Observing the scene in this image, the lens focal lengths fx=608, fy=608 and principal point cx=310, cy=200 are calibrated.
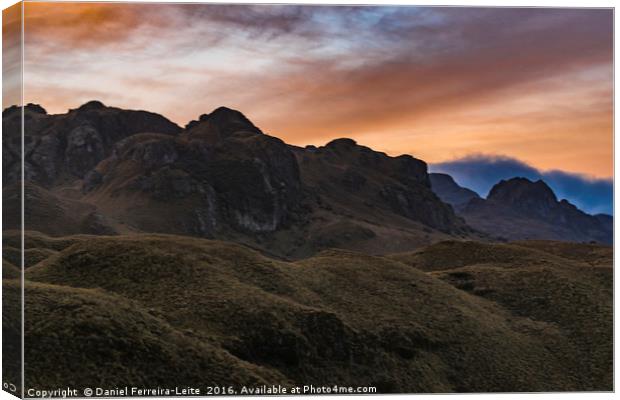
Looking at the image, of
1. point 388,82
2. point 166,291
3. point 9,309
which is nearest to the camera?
point 9,309

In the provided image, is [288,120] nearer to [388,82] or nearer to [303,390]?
[388,82]

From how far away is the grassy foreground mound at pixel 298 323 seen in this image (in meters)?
31.6

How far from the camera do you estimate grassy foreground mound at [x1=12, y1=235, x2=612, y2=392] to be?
31578 mm

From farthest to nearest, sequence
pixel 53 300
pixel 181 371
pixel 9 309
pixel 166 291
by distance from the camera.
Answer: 1. pixel 166 291
2. pixel 53 300
3. pixel 181 371
4. pixel 9 309

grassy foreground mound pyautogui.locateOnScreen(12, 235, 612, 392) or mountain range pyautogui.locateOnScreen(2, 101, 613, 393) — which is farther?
grassy foreground mound pyautogui.locateOnScreen(12, 235, 612, 392)

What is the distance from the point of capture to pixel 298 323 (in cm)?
4125

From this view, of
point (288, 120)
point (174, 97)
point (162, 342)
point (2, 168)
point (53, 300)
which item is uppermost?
point (174, 97)

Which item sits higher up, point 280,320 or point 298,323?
point 280,320

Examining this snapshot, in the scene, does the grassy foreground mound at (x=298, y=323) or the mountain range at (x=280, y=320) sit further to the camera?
the grassy foreground mound at (x=298, y=323)

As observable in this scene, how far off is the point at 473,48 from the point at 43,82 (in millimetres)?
59741

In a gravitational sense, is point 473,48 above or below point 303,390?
above

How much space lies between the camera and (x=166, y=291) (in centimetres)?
4281

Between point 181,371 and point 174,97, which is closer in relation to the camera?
point 181,371

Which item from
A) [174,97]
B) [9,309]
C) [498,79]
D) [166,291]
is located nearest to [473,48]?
[498,79]
